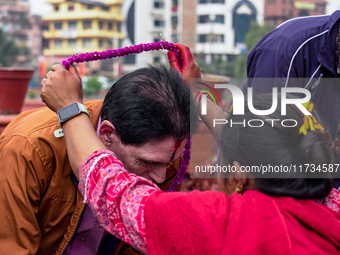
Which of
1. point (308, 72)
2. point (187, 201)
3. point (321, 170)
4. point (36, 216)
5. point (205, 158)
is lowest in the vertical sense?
point (205, 158)

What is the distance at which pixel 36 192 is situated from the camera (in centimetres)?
156

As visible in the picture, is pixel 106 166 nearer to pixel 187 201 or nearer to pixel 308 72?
pixel 187 201

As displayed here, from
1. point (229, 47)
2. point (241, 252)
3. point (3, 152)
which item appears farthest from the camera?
point (229, 47)

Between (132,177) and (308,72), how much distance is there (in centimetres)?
134

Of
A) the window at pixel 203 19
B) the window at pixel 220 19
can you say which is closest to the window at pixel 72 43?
the window at pixel 203 19

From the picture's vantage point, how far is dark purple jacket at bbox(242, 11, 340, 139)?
6.75 ft

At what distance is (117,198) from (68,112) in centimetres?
42

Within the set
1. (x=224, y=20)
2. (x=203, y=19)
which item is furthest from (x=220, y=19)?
(x=203, y=19)

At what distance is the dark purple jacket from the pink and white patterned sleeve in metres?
1.15

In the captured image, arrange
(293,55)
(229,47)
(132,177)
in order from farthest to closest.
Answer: (229,47)
(293,55)
(132,177)

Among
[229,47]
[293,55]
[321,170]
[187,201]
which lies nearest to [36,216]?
[187,201]

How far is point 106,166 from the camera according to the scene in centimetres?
131

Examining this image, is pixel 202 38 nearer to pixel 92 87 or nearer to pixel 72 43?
pixel 92 87

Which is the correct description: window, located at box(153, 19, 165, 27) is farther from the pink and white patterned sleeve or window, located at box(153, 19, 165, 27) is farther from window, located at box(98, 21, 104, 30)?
the pink and white patterned sleeve
